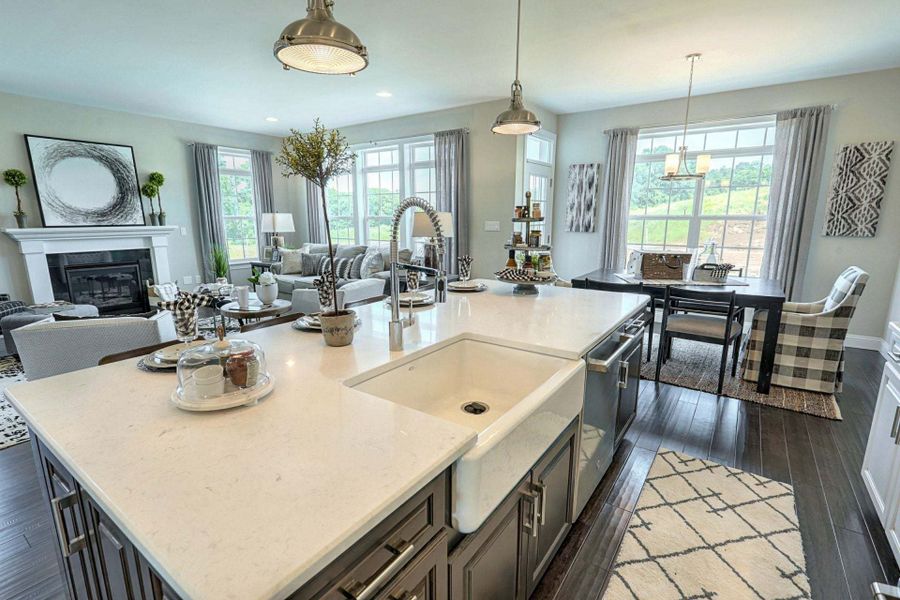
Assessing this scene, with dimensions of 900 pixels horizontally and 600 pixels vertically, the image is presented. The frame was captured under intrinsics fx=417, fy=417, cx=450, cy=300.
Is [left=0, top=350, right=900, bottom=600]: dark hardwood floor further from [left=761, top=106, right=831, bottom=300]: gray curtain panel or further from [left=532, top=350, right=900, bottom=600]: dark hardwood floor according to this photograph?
Result: [left=761, top=106, right=831, bottom=300]: gray curtain panel

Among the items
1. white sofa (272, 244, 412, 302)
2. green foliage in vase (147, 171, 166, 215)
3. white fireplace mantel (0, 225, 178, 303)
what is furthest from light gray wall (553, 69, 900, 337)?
white fireplace mantel (0, 225, 178, 303)

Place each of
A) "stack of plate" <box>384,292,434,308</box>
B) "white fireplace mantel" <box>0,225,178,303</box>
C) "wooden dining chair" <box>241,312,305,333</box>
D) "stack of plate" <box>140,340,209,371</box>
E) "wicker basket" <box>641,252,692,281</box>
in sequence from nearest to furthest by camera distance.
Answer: "stack of plate" <box>140,340,209,371</box> < "wooden dining chair" <box>241,312,305,333</box> < "stack of plate" <box>384,292,434,308</box> < "wicker basket" <box>641,252,692,281</box> < "white fireplace mantel" <box>0,225,178,303</box>

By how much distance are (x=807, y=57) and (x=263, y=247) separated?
7391 mm

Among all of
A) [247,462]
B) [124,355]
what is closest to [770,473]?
[247,462]

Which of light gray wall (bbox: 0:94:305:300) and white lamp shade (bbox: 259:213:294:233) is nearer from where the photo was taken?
light gray wall (bbox: 0:94:305:300)

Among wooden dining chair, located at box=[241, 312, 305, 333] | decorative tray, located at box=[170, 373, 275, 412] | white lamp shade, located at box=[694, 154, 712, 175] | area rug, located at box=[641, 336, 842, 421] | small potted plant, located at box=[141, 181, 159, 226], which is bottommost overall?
area rug, located at box=[641, 336, 842, 421]

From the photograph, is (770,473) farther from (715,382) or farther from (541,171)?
(541,171)

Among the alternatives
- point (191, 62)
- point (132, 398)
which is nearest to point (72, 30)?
point (191, 62)

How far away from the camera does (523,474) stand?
1.16m

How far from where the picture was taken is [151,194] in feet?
18.8

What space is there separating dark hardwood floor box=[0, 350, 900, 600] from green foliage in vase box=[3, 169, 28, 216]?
3.71 metres

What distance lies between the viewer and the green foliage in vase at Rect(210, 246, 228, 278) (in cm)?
Result: 634

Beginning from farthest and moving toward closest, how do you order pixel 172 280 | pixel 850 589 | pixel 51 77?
pixel 172 280 < pixel 51 77 < pixel 850 589

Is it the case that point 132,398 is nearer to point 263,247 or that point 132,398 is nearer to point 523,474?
point 523,474
